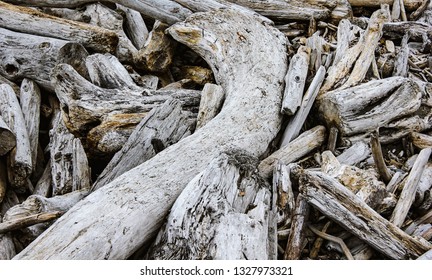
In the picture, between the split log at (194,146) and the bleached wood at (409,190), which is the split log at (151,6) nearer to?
the split log at (194,146)

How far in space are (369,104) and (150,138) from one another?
1988mm

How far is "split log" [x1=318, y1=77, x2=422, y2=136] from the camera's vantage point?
386 centimetres

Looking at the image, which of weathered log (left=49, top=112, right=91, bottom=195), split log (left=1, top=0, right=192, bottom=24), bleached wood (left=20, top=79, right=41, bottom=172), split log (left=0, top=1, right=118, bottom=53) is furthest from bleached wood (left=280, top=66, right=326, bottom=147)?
bleached wood (left=20, top=79, right=41, bottom=172)

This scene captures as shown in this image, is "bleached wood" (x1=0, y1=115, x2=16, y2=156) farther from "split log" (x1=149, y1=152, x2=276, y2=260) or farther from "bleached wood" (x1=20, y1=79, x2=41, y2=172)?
"split log" (x1=149, y1=152, x2=276, y2=260)

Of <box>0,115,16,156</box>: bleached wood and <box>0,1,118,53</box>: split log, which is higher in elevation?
<box>0,1,118,53</box>: split log

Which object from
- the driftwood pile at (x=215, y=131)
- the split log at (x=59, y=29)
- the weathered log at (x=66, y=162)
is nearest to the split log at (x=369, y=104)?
the driftwood pile at (x=215, y=131)

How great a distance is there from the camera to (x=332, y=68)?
446 cm

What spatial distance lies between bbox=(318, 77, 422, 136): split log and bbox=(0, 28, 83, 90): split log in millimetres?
2659

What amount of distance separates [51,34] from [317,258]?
3.70m

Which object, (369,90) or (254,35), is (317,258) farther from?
(254,35)

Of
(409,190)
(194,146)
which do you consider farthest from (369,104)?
(194,146)

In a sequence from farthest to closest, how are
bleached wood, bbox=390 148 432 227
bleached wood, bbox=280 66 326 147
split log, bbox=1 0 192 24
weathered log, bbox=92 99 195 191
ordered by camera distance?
1. split log, bbox=1 0 192 24
2. bleached wood, bbox=280 66 326 147
3. weathered log, bbox=92 99 195 191
4. bleached wood, bbox=390 148 432 227

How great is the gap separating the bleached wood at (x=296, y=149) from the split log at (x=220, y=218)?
22.8 inches
